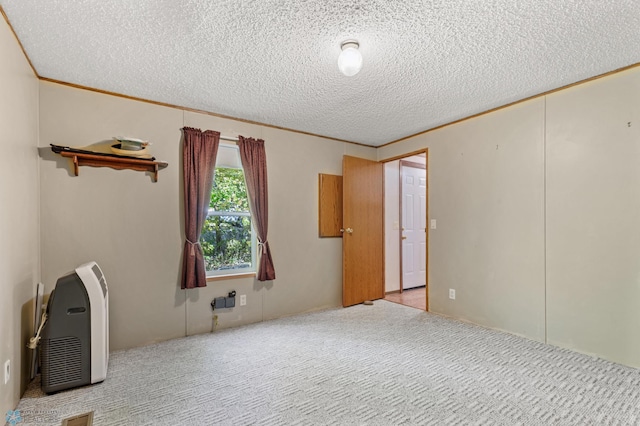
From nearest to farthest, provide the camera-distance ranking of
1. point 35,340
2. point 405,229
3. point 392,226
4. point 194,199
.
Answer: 1. point 35,340
2. point 194,199
3. point 392,226
4. point 405,229

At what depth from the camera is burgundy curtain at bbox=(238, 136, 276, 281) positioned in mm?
3650

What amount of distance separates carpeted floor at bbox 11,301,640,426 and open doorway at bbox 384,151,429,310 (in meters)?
1.98

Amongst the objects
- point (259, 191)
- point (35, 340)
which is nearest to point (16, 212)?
point (35, 340)

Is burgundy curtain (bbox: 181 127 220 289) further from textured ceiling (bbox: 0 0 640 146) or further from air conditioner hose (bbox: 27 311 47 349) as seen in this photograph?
air conditioner hose (bbox: 27 311 47 349)

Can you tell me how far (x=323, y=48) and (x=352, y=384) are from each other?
2417 millimetres

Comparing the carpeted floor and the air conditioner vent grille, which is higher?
the air conditioner vent grille

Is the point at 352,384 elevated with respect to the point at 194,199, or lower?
lower

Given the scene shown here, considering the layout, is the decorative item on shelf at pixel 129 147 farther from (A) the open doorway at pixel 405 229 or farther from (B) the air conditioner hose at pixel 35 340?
(A) the open doorway at pixel 405 229

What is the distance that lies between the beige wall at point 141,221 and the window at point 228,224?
9.0 inches

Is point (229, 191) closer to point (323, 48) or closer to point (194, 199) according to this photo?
point (194, 199)

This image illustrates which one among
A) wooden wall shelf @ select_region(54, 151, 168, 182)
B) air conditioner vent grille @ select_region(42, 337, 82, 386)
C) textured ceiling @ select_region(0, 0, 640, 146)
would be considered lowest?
air conditioner vent grille @ select_region(42, 337, 82, 386)

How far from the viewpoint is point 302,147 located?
13.7 ft

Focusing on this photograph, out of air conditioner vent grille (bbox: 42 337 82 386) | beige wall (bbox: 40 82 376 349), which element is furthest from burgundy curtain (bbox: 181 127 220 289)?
air conditioner vent grille (bbox: 42 337 82 386)

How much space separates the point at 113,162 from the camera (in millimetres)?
2902
